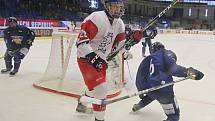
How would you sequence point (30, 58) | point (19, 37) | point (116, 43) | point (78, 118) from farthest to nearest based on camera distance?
point (30, 58) → point (19, 37) → point (78, 118) → point (116, 43)

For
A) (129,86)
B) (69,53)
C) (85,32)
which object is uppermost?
(85,32)

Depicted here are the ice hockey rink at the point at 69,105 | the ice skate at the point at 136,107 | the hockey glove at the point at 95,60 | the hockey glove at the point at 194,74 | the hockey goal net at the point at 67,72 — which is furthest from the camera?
the hockey goal net at the point at 67,72

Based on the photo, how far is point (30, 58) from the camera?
7.95m

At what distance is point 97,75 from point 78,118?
732 mm

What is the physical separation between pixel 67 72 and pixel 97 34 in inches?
78.9

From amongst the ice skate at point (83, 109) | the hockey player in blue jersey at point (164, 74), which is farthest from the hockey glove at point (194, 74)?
the ice skate at point (83, 109)

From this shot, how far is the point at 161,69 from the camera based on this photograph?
10.4 feet

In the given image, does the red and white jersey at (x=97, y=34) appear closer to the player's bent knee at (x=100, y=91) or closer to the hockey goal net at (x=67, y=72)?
the player's bent knee at (x=100, y=91)

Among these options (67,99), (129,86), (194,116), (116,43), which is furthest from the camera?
(129,86)

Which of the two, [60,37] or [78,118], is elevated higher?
[60,37]

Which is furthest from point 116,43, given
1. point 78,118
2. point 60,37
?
point 60,37

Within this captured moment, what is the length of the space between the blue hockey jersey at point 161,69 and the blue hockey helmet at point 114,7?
556mm

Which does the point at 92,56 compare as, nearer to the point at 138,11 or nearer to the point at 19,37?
the point at 19,37

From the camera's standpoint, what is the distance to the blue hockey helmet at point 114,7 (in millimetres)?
2844
